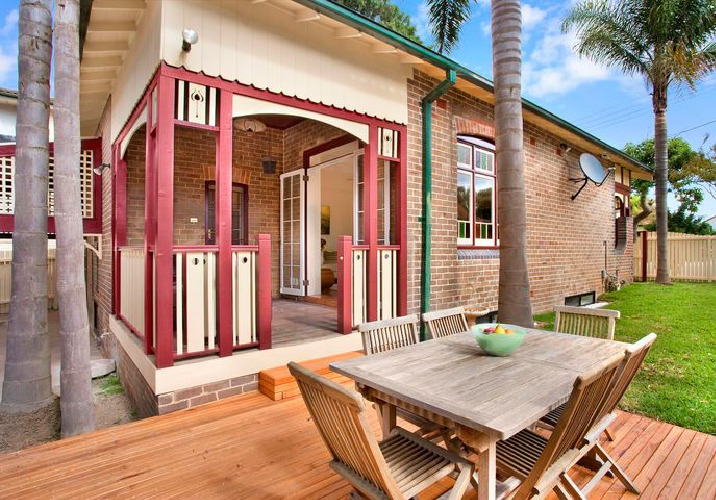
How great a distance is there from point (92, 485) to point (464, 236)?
211 inches

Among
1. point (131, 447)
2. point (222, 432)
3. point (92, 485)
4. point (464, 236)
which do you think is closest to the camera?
point (92, 485)

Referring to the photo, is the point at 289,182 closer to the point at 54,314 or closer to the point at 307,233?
the point at 307,233

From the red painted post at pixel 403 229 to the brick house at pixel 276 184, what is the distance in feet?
0.06

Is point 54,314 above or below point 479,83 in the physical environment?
below

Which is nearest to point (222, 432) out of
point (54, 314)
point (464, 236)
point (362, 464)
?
point (362, 464)

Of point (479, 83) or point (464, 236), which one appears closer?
point (479, 83)

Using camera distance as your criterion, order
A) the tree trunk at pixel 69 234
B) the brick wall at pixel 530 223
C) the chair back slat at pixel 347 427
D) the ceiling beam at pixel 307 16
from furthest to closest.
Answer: the brick wall at pixel 530 223 → the ceiling beam at pixel 307 16 → the tree trunk at pixel 69 234 → the chair back slat at pixel 347 427

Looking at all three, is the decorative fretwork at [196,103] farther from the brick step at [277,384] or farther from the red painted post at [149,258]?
the brick step at [277,384]

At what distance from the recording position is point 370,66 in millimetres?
4574

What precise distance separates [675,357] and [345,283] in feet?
13.0

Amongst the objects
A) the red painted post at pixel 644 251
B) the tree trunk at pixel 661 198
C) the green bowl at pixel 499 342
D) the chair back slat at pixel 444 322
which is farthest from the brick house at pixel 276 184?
the red painted post at pixel 644 251

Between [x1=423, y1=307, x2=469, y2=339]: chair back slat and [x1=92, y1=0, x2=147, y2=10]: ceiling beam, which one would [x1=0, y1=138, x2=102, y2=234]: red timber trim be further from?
[x1=423, y1=307, x2=469, y2=339]: chair back slat

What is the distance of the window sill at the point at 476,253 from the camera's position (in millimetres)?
5898

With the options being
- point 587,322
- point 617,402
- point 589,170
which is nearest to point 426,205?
point 587,322
